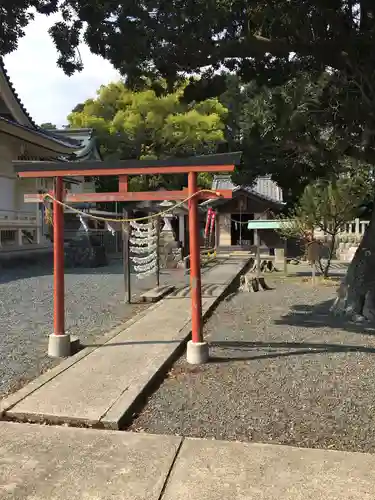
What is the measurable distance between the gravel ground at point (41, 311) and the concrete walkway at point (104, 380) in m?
0.38

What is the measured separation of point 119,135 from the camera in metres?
33.7

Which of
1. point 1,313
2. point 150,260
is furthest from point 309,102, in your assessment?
point 1,313

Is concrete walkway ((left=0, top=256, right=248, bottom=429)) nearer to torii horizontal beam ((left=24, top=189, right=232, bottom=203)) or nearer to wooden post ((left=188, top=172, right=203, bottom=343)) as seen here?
wooden post ((left=188, top=172, right=203, bottom=343))

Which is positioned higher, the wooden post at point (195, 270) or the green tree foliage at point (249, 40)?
the green tree foliage at point (249, 40)

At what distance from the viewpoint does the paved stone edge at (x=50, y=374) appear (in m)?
4.34

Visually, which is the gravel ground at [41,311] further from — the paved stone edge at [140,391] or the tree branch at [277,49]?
the tree branch at [277,49]

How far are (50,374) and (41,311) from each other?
398 centimetres

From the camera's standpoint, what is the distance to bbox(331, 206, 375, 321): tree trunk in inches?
336

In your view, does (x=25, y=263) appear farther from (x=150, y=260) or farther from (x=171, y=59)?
(x=171, y=59)

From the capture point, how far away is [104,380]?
16.4 feet

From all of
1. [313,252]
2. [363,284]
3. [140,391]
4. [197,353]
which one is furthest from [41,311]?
[313,252]

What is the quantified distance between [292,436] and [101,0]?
19.6ft

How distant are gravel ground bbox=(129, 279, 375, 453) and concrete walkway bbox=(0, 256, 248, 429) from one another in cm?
23

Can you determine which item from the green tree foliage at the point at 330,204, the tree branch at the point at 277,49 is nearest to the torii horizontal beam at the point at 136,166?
the tree branch at the point at 277,49
